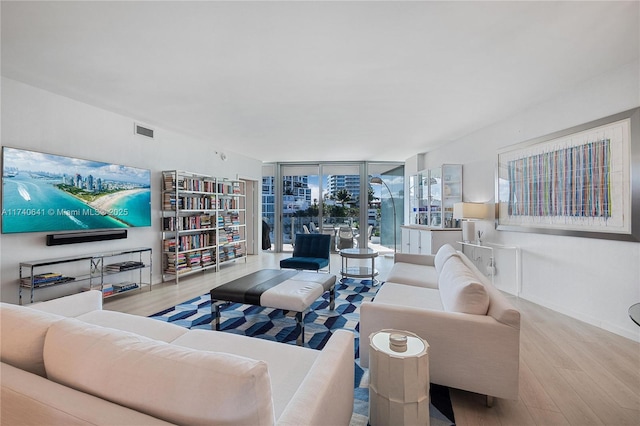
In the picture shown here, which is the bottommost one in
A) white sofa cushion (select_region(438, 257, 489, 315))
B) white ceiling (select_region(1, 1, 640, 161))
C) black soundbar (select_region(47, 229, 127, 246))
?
white sofa cushion (select_region(438, 257, 489, 315))

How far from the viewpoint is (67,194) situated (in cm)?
321

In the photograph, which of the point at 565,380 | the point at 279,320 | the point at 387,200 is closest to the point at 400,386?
the point at 565,380

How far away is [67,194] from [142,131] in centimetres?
141

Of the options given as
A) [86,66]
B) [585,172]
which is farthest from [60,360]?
[585,172]

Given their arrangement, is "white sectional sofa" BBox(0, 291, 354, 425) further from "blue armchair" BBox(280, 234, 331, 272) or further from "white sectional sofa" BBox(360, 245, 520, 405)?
"blue armchair" BBox(280, 234, 331, 272)

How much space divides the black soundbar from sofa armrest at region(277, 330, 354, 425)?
349 centimetres

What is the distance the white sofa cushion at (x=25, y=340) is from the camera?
94 cm

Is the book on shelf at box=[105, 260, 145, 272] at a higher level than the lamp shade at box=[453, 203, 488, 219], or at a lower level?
lower

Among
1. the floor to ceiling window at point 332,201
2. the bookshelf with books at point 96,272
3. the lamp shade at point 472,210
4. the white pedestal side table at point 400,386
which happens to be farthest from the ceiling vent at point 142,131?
the lamp shade at point 472,210

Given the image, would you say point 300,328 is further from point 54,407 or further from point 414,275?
point 54,407

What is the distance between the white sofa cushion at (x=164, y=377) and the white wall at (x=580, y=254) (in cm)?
356

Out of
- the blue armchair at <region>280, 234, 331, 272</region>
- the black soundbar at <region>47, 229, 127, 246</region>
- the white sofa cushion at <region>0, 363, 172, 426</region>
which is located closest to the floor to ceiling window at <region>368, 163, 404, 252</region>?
the blue armchair at <region>280, 234, 331, 272</region>

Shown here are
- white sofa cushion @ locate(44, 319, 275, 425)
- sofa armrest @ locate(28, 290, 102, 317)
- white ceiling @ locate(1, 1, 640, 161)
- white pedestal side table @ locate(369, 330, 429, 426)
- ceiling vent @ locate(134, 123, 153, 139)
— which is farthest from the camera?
ceiling vent @ locate(134, 123, 153, 139)

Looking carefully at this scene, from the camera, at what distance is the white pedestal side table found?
4.29 ft
